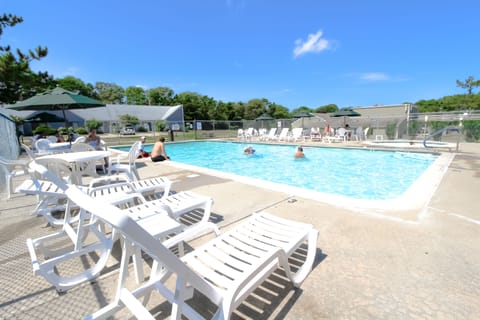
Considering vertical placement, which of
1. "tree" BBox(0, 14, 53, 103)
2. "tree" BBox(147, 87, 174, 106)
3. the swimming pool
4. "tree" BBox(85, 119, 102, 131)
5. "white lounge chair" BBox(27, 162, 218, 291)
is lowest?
the swimming pool

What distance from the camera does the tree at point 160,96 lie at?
53094 millimetres

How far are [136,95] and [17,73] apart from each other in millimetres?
49933

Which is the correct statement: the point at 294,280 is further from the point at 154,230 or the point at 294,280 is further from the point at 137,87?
the point at 137,87

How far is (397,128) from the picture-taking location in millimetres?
15266

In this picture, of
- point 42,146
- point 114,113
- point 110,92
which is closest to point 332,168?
point 42,146

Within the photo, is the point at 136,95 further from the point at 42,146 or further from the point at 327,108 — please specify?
the point at 42,146

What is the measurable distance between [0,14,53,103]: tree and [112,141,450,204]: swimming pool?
27.8ft

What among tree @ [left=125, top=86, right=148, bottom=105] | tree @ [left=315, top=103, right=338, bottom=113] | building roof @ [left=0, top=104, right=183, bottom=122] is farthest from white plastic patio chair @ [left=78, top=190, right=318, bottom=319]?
tree @ [left=315, top=103, right=338, bottom=113]

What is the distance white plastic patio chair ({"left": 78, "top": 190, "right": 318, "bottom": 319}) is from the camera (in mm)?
971

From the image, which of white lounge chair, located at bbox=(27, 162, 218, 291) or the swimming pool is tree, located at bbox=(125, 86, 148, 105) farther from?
white lounge chair, located at bbox=(27, 162, 218, 291)

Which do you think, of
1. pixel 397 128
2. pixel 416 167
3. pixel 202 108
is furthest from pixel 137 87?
pixel 416 167

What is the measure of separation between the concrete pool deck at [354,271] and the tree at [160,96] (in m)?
54.3

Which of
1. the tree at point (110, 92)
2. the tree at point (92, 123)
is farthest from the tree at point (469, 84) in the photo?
the tree at point (110, 92)

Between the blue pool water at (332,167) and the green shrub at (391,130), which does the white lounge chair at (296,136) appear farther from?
the green shrub at (391,130)
